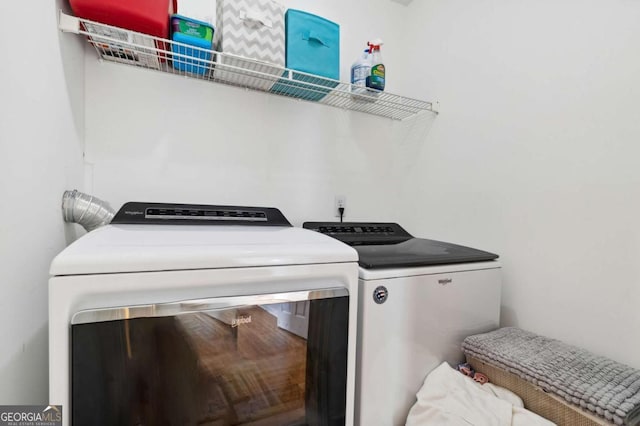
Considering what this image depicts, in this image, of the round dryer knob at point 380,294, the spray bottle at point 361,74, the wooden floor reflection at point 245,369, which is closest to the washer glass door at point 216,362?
the wooden floor reflection at point 245,369

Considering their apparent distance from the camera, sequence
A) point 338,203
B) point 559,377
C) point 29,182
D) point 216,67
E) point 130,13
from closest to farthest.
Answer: point 29,182 < point 559,377 < point 130,13 < point 216,67 < point 338,203

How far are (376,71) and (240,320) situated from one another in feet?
4.28

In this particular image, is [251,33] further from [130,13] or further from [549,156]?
[549,156]

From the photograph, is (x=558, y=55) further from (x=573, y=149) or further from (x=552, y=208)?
(x=552, y=208)

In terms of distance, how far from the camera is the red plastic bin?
890mm

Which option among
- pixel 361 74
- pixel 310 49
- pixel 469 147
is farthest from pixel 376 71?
pixel 469 147

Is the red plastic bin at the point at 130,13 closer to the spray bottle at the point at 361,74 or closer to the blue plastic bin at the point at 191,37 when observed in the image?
the blue plastic bin at the point at 191,37

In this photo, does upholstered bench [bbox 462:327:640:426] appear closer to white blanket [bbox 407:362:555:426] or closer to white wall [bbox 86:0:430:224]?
white blanket [bbox 407:362:555:426]

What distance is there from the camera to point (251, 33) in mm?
1143

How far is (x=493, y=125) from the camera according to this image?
1343 mm

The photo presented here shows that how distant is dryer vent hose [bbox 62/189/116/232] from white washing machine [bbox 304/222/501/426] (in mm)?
888

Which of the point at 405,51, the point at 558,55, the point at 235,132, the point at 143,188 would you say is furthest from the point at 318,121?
the point at 558,55

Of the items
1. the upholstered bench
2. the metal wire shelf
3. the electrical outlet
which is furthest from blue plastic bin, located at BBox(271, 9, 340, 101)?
the upholstered bench

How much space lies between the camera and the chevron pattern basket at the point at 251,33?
1.12 m
